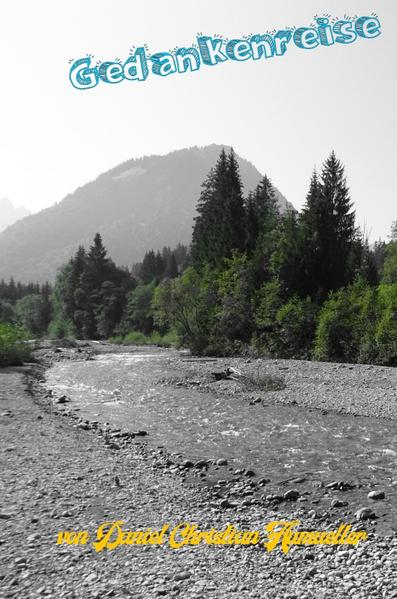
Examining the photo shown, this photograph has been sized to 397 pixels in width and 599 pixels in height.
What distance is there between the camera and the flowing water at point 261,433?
1073 centimetres

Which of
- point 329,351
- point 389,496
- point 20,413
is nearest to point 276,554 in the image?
point 389,496

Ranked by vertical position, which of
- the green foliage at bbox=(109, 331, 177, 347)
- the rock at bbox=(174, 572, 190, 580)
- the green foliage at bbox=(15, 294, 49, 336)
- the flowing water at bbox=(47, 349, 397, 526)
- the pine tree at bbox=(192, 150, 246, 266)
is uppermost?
the pine tree at bbox=(192, 150, 246, 266)

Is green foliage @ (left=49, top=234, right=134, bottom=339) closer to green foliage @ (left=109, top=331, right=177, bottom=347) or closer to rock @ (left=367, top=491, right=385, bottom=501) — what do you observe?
green foliage @ (left=109, top=331, right=177, bottom=347)

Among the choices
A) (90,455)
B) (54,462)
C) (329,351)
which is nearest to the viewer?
(54,462)

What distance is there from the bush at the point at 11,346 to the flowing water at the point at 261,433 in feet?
30.9

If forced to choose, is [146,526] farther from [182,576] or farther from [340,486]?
[340,486]

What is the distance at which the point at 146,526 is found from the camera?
7770 millimetres

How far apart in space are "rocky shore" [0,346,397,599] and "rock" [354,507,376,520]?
0.03 metres

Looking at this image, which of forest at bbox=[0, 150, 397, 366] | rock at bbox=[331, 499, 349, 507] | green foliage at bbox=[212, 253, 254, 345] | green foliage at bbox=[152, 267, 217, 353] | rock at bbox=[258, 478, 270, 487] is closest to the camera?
rock at bbox=[331, 499, 349, 507]

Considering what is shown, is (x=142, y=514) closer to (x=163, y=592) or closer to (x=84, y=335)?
(x=163, y=592)

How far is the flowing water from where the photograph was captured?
1073cm

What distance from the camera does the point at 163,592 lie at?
580 centimetres

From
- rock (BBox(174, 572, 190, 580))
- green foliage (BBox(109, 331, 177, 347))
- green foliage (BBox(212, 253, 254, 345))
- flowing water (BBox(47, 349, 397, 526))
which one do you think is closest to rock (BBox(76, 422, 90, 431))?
flowing water (BBox(47, 349, 397, 526))

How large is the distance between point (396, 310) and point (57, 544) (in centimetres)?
2884
